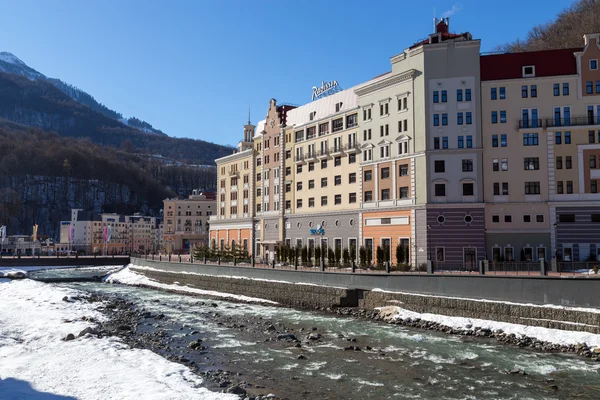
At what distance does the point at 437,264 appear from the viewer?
41.9 m

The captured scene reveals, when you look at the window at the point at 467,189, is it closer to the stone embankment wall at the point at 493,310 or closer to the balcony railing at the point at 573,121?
the balcony railing at the point at 573,121

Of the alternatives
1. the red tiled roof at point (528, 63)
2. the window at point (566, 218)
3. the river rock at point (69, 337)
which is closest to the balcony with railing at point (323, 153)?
the red tiled roof at point (528, 63)

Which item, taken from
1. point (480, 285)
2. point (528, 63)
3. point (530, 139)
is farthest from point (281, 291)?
point (528, 63)

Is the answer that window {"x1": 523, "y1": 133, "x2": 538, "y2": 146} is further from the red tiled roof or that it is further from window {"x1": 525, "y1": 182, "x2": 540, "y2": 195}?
the red tiled roof

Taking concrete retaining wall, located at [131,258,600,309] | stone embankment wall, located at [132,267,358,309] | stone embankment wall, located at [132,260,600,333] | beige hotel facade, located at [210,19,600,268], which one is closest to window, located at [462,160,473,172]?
beige hotel facade, located at [210,19,600,268]

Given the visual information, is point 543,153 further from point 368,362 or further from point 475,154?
point 368,362

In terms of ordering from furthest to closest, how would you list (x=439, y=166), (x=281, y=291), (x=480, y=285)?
(x=439, y=166)
(x=281, y=291)
(x=480, y=285)

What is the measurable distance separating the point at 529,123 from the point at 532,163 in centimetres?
388

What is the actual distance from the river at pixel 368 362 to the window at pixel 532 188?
946 inches

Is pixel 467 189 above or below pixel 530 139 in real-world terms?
below

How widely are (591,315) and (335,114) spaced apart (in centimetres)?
4210

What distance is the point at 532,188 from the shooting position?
160ft

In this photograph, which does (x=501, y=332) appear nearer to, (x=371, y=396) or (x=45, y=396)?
(x=371, y=396)

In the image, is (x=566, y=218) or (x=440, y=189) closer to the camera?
(x=566, y=218)
